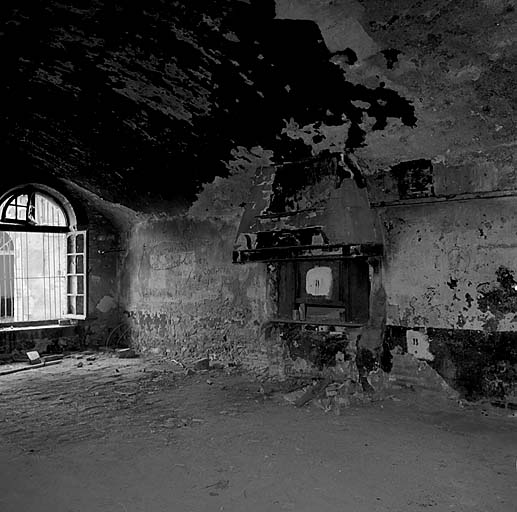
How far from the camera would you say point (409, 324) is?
4.09 m

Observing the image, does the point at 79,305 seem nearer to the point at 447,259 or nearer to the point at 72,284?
the point at 72,284

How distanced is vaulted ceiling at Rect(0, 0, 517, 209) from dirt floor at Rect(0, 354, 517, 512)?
1.95m

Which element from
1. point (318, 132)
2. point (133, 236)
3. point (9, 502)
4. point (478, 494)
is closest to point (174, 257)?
point (133, 236)

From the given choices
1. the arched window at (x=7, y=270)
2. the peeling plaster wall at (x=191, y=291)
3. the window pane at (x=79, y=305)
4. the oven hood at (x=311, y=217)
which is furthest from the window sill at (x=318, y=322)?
the arched window at (x=7, y=270)

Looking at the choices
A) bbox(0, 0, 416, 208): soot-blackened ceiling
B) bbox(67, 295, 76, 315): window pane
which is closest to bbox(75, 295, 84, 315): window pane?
bbox(67, 295, 76, 315): window pane

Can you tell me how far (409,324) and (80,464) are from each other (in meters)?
2.62

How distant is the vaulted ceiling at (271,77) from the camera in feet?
9.46

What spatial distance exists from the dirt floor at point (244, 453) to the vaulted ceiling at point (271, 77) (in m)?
1.95

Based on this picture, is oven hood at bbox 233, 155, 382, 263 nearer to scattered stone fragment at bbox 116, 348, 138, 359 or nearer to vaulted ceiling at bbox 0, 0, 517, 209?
vaulted ceiling at bbox 0, 0, 517, 209

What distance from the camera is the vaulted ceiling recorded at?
2.88 metres

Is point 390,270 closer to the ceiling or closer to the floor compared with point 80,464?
closer to the ceiling

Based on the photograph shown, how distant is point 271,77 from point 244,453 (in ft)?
8.18

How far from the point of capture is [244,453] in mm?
3047

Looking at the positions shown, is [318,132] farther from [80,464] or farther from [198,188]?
[80,464]
